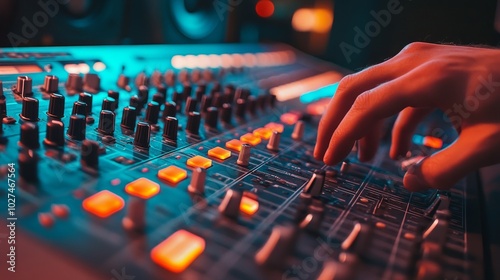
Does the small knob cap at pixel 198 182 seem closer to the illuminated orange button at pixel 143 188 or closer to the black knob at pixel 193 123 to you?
the illuminated orange button at pixel 143 188

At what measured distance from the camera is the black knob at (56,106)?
0.72 metres

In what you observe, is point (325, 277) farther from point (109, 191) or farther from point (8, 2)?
point (8, 2)

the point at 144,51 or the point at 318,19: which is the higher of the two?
the point at 318,19

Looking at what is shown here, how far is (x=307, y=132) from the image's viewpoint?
1091 millimetres

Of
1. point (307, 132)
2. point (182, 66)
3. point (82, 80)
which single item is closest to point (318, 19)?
point (182, 66)

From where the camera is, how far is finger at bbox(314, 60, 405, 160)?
766mm

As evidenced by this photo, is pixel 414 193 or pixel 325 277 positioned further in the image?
pixel 414 193

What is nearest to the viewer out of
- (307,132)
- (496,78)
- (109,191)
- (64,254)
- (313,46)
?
(64,254)

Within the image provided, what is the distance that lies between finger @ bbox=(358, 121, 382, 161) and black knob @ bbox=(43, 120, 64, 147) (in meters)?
0.61

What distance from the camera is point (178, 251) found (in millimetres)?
430

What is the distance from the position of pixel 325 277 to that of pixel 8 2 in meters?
0.85

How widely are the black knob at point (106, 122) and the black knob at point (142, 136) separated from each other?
0.18 feet

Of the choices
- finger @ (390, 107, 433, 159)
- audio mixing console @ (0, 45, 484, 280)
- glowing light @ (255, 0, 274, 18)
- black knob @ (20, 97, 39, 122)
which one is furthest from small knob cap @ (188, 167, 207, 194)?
glowing light @ (255, 0, 274, 18)

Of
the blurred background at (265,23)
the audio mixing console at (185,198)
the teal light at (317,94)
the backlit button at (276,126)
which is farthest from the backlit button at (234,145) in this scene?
the teal light at (317,94)
